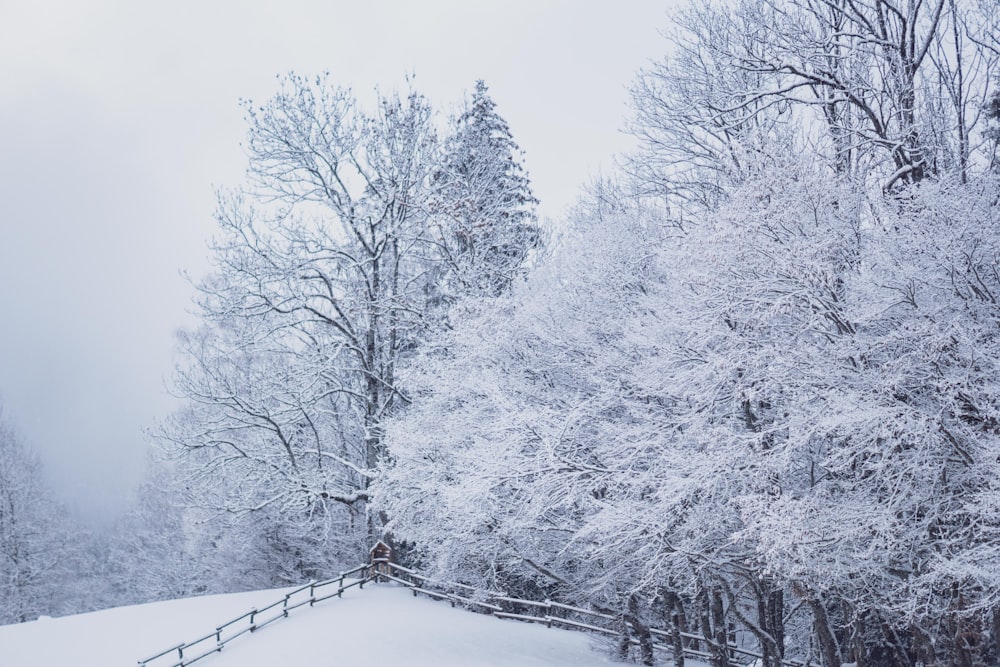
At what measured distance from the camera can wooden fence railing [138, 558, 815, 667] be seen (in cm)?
1437

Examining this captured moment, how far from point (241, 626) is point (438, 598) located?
4.82m

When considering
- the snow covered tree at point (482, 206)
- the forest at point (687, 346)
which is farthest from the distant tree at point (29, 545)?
the snow covered tree at point (482, 206)

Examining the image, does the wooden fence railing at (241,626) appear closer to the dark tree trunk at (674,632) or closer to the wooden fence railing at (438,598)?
the wooden fence railing at (438,598)

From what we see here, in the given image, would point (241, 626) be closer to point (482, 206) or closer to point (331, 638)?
point (331, 638)

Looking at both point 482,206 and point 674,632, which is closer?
point 674,632

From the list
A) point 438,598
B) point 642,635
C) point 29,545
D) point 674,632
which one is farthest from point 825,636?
point 29,545

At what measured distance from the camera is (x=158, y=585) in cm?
3312

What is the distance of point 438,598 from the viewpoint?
60.8ft

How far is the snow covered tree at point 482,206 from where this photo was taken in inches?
803

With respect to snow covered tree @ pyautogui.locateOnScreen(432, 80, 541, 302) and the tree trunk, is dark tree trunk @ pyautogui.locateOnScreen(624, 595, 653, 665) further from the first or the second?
snow covered tree @ pyautogui.locateOnScreen(432, 80, 541, 302)

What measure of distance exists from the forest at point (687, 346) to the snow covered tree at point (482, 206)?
0.16 m

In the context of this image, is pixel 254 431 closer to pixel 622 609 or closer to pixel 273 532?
pixel 273 532

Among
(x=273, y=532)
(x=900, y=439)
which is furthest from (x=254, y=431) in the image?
(x=900, y=439)

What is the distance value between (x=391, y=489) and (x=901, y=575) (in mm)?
10375
